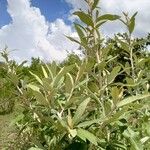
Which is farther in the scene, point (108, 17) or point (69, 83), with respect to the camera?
point (108, 17)

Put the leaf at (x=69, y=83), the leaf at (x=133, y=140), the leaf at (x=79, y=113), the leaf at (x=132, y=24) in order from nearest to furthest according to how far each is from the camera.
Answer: the leaf at (x=79, y=113) → the leaf at (x=69, y=83) → the leaf at (x=133, y=140) → the leaf at (x=132, y=24)

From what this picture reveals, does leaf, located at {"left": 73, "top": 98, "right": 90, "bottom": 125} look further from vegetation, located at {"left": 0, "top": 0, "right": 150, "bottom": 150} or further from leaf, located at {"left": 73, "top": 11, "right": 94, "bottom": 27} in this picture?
leaf, located at {"left": 73, "top": 11, "right": 94, "bottom": 27}

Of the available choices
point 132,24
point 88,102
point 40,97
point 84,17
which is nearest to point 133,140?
point 88,102

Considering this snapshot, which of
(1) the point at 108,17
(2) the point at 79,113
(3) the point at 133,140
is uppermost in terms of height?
(1) the point at 108,17

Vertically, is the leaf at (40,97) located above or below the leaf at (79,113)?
above

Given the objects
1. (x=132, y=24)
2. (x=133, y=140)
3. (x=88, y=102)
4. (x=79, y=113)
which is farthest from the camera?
(x=132, y=24)

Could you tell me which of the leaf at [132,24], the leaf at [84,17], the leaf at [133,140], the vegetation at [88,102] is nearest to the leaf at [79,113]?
the vegetation at [88,102]

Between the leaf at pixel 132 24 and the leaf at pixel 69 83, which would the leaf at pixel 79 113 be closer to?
the leaf at pixel 69 83

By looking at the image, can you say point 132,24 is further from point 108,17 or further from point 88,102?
point 88,102

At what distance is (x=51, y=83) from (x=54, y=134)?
0.41m

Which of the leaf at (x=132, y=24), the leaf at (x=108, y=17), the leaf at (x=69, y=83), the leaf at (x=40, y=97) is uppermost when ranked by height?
the leaf at (x=132, y=24)

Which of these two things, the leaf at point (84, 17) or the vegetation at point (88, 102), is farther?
the leaf at point (84, 17)

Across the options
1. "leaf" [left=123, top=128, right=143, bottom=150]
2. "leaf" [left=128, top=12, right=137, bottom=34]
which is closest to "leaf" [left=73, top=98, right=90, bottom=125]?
"leaf" [left=123, top=128, right=143, bottom=150]

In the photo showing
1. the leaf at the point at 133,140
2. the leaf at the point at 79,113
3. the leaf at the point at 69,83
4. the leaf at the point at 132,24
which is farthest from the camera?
the leaf at the point at 132,24
